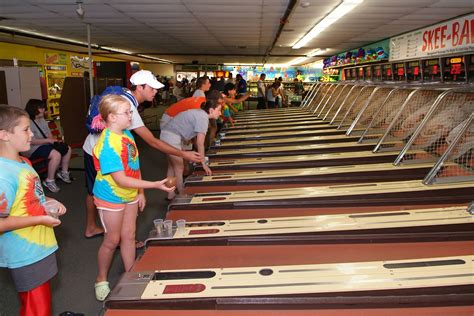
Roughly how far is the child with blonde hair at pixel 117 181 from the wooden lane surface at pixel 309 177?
1.37m

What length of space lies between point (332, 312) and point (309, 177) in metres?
2.28

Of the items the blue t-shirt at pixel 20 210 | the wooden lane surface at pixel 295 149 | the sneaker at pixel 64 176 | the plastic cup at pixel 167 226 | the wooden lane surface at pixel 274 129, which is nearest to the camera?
the blue t-shirt at pixel 20 210

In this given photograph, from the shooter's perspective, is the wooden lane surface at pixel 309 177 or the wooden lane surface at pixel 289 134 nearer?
the wooden lane surface at pixel 309 177

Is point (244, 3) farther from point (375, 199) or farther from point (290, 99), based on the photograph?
point (290, 99)

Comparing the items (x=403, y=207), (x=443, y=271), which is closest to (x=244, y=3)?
(x=403, y=207)

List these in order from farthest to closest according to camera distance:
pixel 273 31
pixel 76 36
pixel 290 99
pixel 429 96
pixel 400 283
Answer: pixel 290 99 < pixel 76 36 < pixel 273 31 < pixel 429 96 < pixel 400 283

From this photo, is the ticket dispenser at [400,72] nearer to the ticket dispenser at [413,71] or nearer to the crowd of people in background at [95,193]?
the ticket dispenser at [413,71]

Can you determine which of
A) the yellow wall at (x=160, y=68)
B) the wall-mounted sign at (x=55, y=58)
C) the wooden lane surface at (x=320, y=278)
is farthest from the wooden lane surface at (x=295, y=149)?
the yellow wall at (x=160, y=68)

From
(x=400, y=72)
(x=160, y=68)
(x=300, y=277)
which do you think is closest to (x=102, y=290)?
(x=300, y=277)

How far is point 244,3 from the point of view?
19.5ft

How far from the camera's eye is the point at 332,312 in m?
1.74

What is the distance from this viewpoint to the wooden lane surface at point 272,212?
2990mm

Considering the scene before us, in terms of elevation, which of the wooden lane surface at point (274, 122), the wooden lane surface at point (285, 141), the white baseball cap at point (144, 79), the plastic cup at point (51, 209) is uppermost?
the white baseball cap at point (144, 79)

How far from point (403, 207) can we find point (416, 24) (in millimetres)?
6445
